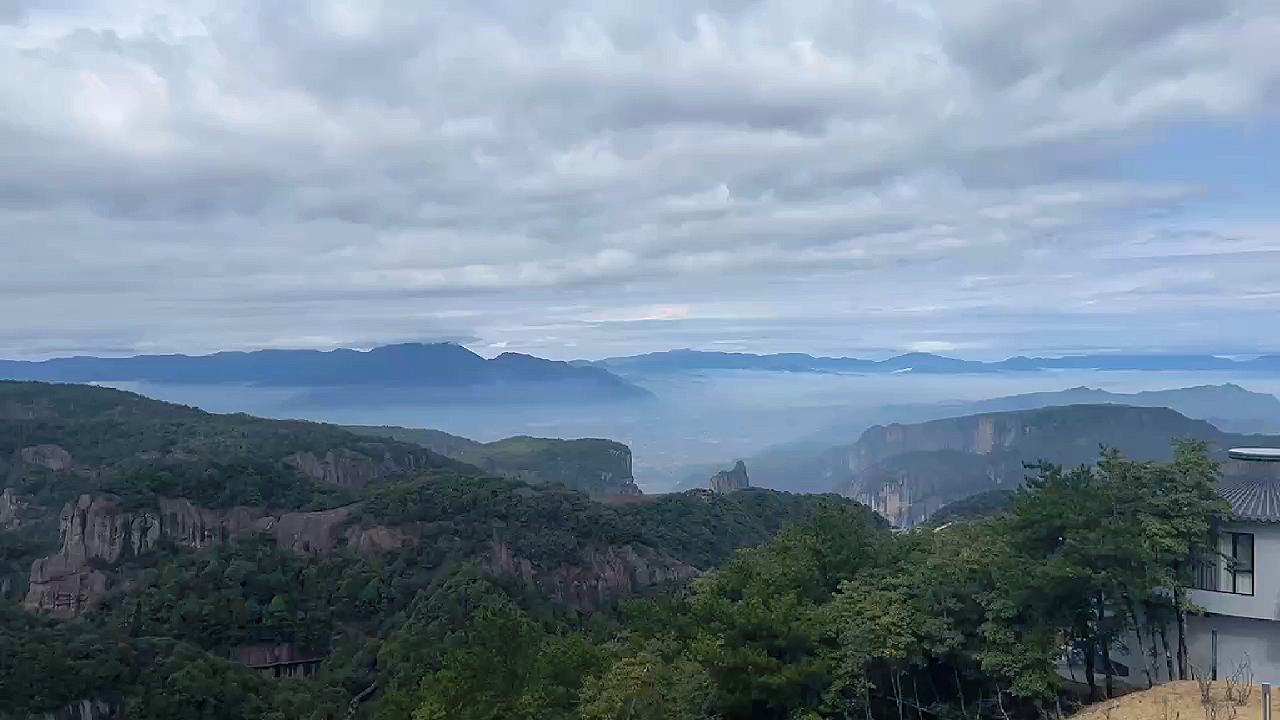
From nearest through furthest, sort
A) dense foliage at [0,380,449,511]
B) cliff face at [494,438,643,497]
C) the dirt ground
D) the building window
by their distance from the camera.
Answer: the dirt ground → the building window → dense foliage at [0,380,449,511] → cliff face at [494,438,643,497]

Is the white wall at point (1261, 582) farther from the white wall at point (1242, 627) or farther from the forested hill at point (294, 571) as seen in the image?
the forested hill at point (294, 571)

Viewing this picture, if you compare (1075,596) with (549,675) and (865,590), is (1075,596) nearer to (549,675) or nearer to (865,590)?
(865,590)

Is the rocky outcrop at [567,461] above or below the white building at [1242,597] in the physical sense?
below

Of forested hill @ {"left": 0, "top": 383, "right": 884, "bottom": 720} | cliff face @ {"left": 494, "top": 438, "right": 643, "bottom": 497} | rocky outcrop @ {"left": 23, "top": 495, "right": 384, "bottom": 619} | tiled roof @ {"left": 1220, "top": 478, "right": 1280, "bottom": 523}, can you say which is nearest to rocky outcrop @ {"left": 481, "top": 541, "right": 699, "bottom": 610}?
forested hill @ {"left": 0, "top": 383, "right": 884, "bottom": 720}

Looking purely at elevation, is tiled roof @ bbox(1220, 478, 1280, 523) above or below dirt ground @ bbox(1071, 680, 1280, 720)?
above

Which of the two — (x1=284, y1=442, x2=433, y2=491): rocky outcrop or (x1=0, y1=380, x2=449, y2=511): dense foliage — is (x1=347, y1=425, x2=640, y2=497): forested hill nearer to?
(x1=284, y1=442, x2=433, y2=491): rocky outcrop

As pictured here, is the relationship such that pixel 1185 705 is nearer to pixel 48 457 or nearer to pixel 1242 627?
pixel 1242 627

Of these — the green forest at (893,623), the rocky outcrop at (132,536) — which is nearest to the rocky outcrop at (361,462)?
the rocky outcrop at (132,536)
